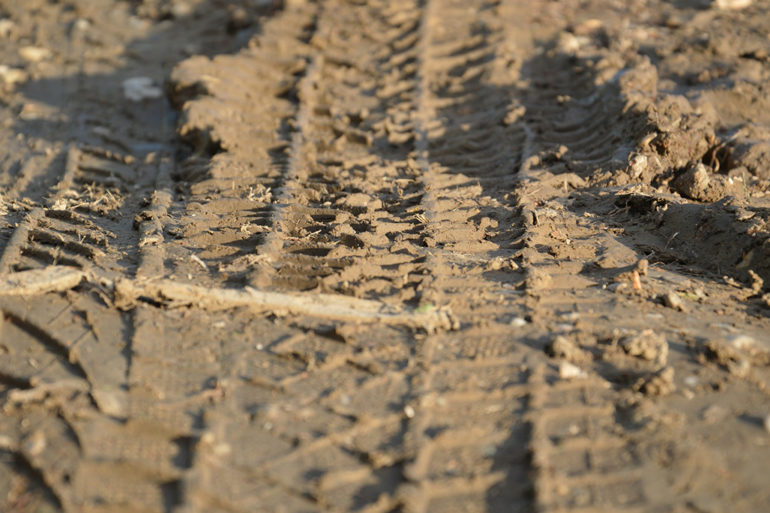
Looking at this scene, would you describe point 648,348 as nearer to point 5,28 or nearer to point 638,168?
point 638,168

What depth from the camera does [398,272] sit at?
378 centimetres

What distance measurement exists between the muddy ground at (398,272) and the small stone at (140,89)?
0.11ft

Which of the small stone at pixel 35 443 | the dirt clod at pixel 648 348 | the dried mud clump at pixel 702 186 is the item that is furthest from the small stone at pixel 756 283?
the small stone at pixel 35 443

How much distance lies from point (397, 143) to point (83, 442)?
3.33m

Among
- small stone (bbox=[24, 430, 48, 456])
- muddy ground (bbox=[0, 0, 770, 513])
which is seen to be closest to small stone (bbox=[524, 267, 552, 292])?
muddy ground (bbox=[0, 0, 770, 513])

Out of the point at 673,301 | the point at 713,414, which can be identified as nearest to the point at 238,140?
the point at 673,301

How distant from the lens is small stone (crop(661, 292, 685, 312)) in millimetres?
3525

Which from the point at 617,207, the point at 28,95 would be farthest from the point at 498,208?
the point at 28,95

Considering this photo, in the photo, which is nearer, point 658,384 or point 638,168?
point 658,384

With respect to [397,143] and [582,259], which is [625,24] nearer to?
[397,143]

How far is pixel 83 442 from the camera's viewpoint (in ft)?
8.89

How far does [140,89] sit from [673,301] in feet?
16.4

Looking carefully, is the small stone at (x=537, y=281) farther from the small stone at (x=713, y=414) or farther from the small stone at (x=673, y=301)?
the small stone at (x=713, y=414)

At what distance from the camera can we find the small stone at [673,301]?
3.52 m
